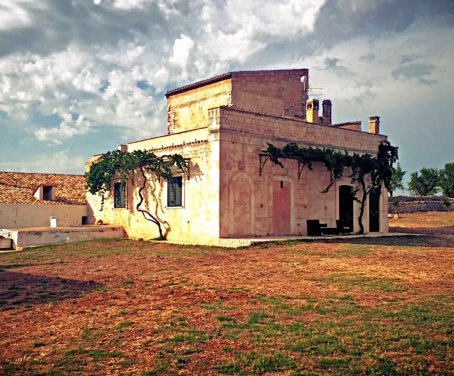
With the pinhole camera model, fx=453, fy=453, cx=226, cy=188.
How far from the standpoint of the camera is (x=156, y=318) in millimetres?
6953

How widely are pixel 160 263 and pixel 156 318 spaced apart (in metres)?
6.27

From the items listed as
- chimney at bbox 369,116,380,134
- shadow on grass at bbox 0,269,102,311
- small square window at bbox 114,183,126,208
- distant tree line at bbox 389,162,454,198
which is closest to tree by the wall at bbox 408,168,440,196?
distant tree line at bbox 389,162,454,198

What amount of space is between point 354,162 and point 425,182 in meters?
48.3

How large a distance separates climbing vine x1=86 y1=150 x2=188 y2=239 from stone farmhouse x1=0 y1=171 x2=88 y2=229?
2498mm

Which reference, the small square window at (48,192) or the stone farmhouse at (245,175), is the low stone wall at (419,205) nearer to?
the stone farmhouse at (245,175)

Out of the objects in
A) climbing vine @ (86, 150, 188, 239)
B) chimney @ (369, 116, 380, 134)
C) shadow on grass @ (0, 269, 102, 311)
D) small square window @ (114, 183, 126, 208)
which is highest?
chimney @ (369, 116, 380, 134)

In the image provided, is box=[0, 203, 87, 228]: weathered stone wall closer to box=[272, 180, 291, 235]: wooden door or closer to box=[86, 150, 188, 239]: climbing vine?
box=[86, 150, 188, 239]: climbing vine

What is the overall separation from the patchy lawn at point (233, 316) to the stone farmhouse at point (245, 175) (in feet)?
16.2

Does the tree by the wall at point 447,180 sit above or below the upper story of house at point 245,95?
below

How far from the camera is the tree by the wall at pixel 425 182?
64188mm

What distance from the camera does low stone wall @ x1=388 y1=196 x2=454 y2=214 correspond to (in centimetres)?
3887

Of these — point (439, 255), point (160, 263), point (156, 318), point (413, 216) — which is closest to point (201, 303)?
point (156, 318)

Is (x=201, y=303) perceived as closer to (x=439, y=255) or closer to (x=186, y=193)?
(x=439, y=255)

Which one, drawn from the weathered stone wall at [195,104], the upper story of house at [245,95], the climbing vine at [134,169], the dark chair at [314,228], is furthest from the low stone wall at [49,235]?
the dark chair at [314,228]
